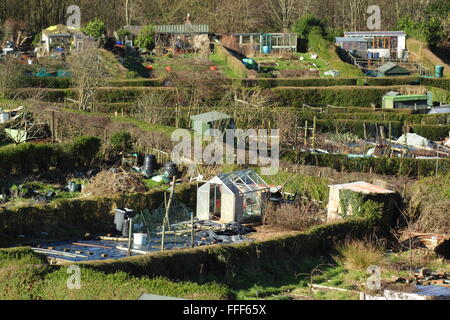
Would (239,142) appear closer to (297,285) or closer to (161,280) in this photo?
(297,285)

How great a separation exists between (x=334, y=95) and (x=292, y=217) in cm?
2684

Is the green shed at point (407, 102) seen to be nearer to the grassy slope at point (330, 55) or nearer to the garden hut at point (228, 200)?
the grassy slope at point (330, 55)

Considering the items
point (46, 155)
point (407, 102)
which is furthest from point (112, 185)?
point (407, 102)

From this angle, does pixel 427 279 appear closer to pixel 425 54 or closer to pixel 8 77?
pixel 8 77

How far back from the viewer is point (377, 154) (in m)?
36.3

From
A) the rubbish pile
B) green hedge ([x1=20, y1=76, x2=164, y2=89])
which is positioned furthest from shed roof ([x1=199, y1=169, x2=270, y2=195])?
green hedge ([x1=20, y1=76, x2=164, y2=89])

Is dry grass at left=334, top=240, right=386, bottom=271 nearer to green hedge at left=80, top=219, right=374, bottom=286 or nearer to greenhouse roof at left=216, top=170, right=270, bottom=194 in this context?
green hedge at left=80, top=219, right=374, bottom=286

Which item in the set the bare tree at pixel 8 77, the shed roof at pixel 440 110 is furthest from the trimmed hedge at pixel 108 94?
the shed roof at pixel 440 110

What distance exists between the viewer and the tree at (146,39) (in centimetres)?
5828

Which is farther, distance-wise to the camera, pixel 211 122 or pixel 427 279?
pixel 211 122

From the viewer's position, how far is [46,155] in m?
30.2

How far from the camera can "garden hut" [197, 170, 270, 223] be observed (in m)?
25.6

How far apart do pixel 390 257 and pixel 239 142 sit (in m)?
12.7

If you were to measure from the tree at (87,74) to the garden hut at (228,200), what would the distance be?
16824mm
